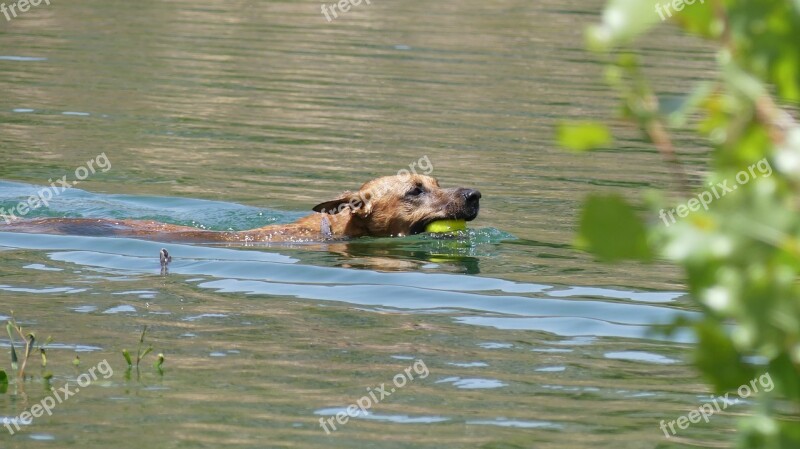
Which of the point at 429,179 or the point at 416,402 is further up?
the point at 429,179

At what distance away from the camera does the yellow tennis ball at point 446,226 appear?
10.6m

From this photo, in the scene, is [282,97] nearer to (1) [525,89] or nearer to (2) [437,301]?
(1) [525,89]

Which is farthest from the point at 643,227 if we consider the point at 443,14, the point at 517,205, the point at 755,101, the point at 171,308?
the point at 443,14

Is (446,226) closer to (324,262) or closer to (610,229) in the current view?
(324,262)

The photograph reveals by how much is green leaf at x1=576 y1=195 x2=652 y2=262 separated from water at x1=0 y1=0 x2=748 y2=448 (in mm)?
253

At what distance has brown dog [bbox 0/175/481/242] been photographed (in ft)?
33.4

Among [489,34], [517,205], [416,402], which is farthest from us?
[489,34]

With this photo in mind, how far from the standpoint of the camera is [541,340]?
705cm

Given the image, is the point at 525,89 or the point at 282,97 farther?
the point at 525,89

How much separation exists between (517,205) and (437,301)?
3.87 metres

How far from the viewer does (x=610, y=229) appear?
1935mm

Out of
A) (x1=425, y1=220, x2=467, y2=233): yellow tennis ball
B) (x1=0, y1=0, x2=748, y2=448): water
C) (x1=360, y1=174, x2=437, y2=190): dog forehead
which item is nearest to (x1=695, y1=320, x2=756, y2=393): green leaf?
(x1=0, y1=0, x2=748, y2=448): water

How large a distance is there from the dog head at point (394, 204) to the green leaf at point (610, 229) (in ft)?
28.3

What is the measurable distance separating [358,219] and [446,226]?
31.2 inches
